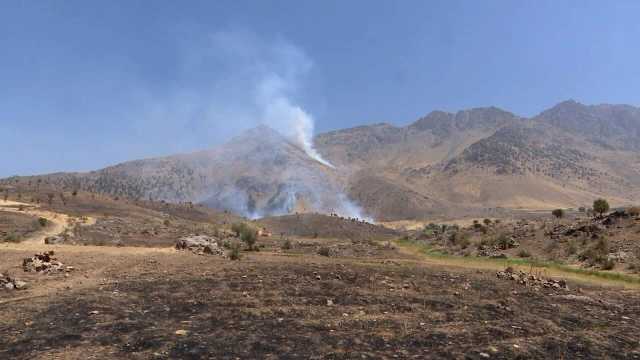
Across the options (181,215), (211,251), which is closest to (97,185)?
(181,215)

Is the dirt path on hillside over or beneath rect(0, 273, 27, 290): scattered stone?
over

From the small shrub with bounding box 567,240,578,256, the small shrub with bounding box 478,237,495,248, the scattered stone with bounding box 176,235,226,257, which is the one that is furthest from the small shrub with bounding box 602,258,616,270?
the scattered stone with bounding box 176,235,226,257

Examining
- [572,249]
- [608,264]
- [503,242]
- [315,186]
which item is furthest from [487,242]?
[315,186]

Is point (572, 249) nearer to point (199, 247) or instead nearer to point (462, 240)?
point (462, 240)

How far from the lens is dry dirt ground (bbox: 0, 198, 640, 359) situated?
33.2 feet

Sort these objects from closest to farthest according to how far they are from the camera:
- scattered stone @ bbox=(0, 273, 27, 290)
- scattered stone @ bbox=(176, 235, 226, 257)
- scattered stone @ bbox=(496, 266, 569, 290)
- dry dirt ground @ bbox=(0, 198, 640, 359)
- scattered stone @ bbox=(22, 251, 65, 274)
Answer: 1. dry dirt ground @ bbox=(0, 198, 640, 359)
2. scattered stone @ bbox=(0, 273, 27, 290)
3. scattered stone @ bbox=(22, 251, 65, 274)
4. scattered stone @ bbox=(496, 266, 569, 290)
5. scattered stone @ bbox=(176, 235, 226, 257)

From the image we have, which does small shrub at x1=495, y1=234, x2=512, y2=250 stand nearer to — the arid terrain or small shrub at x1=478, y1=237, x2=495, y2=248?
the arid terrain

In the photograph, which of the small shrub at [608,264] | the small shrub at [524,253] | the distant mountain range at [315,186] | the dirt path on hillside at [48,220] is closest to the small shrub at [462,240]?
→ the small shrub at [524,253]

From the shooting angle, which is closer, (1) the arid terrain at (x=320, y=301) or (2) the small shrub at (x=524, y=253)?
(1) the arid terrain at (x=320, y=301)

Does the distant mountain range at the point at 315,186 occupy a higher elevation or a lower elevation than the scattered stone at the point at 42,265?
higher

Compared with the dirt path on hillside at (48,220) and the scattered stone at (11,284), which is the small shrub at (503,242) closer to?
the dirt path on hillside at (48,220)

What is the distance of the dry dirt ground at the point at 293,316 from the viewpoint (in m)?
10.1

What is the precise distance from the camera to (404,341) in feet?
36.0

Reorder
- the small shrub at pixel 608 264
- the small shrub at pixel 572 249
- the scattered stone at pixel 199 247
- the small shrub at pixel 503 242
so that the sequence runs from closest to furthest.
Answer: the scattered stone at pixel 199 247 → the small shrub at pixel 608 264 → the small shrub at pixel 572 249 → the small shrub at pixel 503 242
